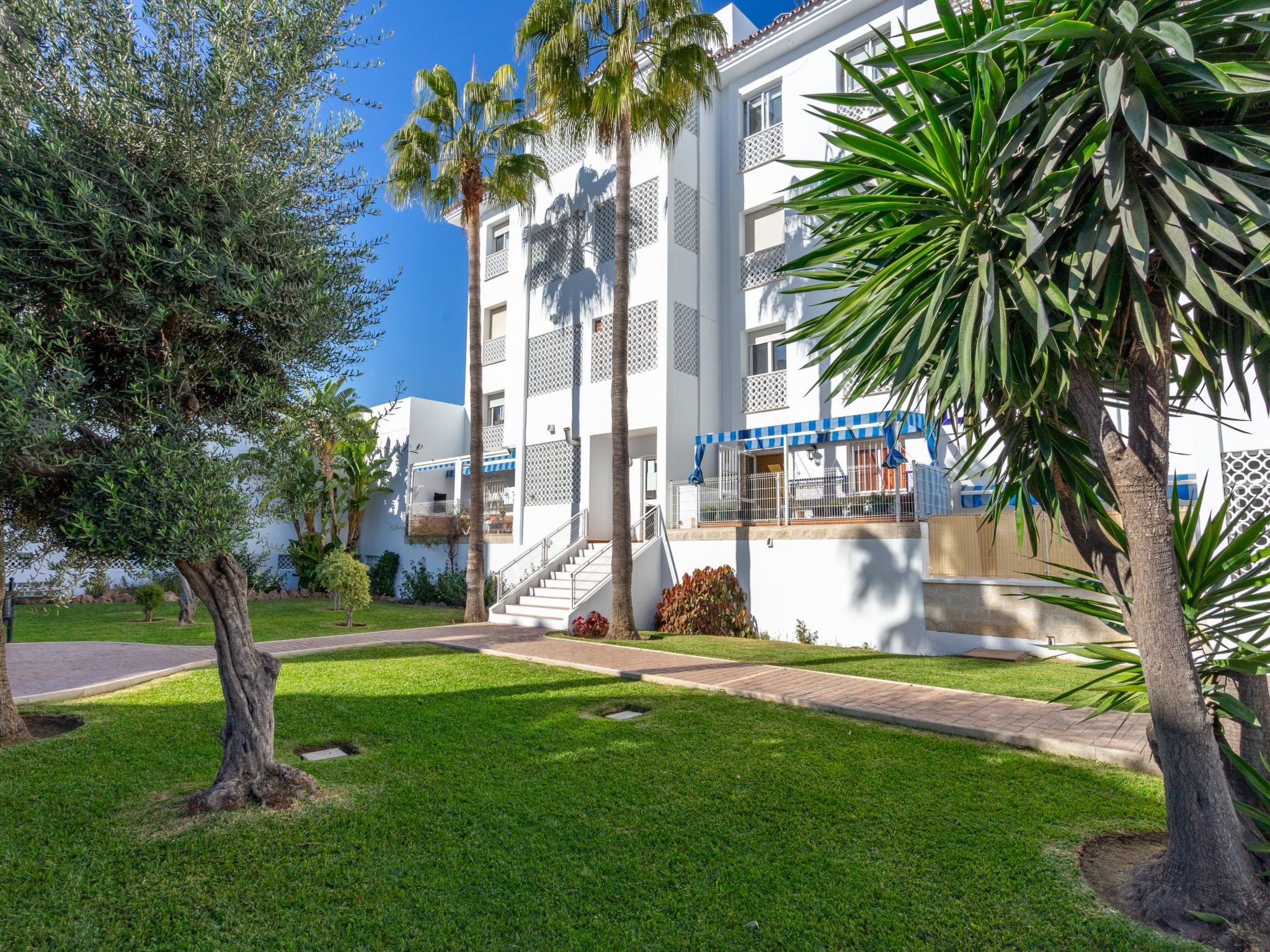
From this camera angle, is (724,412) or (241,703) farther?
(724,412)

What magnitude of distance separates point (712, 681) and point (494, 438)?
2101cm

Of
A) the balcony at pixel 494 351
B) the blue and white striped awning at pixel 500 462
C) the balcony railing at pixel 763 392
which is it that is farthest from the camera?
the balcony at pixel 494 351

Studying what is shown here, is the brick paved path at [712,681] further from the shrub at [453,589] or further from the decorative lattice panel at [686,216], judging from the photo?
the decorative lattice panel at [686,216]

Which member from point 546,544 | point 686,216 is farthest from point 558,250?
point 546,544

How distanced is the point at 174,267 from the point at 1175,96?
6702 millimetres

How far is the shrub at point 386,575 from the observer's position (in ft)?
95.6

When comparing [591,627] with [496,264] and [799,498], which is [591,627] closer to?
[799,498]

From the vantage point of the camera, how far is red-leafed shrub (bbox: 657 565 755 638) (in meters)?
17.7

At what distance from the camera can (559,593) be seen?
19.4 m

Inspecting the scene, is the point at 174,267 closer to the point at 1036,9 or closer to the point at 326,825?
the point at 326,825

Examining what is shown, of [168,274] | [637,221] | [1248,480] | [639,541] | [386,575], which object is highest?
[637,221]

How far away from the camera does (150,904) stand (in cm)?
449

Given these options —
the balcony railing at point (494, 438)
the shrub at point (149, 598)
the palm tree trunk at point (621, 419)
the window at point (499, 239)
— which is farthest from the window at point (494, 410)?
the palm tree trunk at point (621, 419)

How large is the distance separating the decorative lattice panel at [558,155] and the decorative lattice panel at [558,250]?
1.91m
